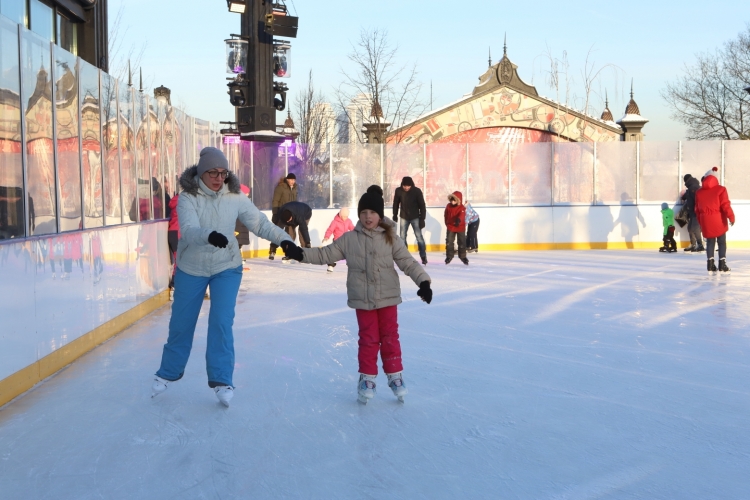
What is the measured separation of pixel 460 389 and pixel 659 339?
241 centimetres

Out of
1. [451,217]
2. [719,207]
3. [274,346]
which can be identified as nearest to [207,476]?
[274,346]

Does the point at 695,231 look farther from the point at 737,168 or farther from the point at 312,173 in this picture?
the point at 312,173

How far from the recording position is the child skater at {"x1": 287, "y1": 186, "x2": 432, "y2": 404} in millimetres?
4629

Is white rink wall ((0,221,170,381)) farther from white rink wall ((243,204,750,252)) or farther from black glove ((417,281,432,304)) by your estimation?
white rink wall ((243,204,750,252))

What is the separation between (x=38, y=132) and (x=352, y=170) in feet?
44.0

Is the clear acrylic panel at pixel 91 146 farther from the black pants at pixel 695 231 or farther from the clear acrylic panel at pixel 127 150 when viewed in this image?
the black pants at pixel 695 231

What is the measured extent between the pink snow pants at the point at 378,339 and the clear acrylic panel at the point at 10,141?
2.10 m

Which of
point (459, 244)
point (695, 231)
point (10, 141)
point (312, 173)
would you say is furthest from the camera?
point (312, 173)

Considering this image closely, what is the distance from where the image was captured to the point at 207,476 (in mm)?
3428

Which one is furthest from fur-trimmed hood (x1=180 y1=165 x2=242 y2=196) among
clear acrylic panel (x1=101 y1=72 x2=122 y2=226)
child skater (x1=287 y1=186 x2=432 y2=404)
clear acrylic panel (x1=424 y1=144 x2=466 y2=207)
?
clear acrylic panel (x1=424 y1=144 x2=466 y2=207)

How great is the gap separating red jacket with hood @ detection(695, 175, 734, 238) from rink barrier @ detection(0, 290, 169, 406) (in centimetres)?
744

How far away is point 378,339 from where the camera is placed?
470 cm

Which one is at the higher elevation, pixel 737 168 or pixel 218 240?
pixel 737 168

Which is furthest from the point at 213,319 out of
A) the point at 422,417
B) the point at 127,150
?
the point at 127,150
